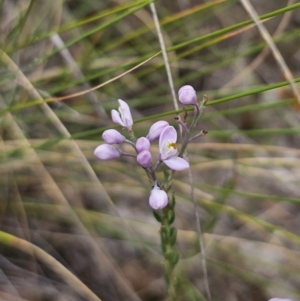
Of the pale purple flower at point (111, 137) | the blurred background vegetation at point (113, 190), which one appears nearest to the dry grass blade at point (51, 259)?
the blurred background vegetation at point (113, 190)

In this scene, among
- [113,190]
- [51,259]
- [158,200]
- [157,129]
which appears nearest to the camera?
[158,200]

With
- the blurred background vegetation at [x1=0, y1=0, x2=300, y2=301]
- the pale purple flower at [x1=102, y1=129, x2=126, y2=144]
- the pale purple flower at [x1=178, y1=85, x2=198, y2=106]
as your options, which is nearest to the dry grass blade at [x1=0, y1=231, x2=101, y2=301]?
the blurred background vegetation at [x1=0, y1=0, x2=300, y2=301]

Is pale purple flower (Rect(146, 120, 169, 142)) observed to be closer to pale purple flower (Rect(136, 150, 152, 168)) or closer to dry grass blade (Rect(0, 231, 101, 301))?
pale purple flower (Rect(136, 150, 152, 168))

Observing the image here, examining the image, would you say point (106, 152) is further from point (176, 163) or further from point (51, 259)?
point (51, 259)

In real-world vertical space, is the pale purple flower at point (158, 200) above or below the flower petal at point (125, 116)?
below

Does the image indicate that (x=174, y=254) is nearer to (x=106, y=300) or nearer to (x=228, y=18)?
(x=106, y=300)

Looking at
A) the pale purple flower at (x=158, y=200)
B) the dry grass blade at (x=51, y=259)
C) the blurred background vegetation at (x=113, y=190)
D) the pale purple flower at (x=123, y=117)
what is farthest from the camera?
the blurred background vegetation at (x=113, y=190)

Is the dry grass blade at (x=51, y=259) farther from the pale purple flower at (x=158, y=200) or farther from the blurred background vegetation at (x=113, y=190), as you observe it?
the pale purple flower at (x=158, y=200)

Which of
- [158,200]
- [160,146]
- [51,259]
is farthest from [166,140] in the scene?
[51,259]

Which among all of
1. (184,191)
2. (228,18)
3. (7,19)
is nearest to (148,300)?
(184,191)
